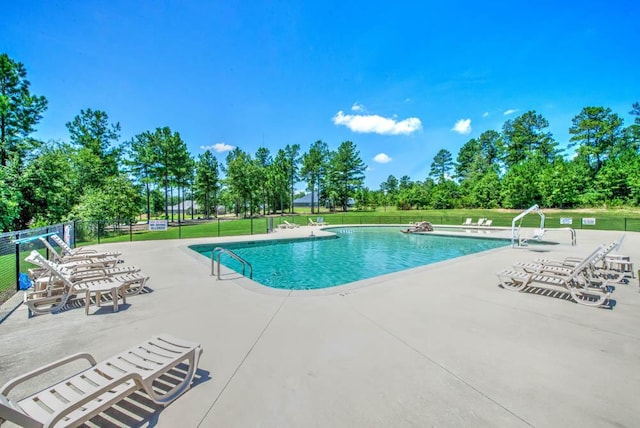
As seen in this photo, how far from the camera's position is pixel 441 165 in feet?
210

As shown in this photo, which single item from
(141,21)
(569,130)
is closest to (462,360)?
(141,21)

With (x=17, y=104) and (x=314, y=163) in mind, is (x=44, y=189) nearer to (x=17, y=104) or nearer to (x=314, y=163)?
(x=17, y=104)

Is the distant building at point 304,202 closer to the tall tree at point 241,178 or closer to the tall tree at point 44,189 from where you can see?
the tall tree at point 241,178

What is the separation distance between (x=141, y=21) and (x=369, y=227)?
22022 mm

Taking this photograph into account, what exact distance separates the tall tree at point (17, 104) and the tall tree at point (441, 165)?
64.9 metres

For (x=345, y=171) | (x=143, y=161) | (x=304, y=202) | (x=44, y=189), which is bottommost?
(x=44, y=189)

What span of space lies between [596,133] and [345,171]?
4157cm

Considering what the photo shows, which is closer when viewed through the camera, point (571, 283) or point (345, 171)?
point (571, 283)

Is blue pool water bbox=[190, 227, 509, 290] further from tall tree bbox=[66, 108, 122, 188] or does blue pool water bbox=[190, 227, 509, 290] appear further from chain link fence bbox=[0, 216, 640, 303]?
tall tree bbox=[66, 108, 122, 188]

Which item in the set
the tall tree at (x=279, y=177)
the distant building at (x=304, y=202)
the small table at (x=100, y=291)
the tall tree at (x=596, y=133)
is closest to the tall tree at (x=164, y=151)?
the tall tree at (x=279, y=177)

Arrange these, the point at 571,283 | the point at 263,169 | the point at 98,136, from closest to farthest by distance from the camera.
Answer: the point at 571,283 < the point at 98,136 < the point at 263,169

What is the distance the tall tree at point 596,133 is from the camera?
144ft

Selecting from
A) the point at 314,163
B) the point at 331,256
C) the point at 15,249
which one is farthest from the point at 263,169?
the point at 15,249

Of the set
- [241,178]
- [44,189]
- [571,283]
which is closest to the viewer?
[571,283]
